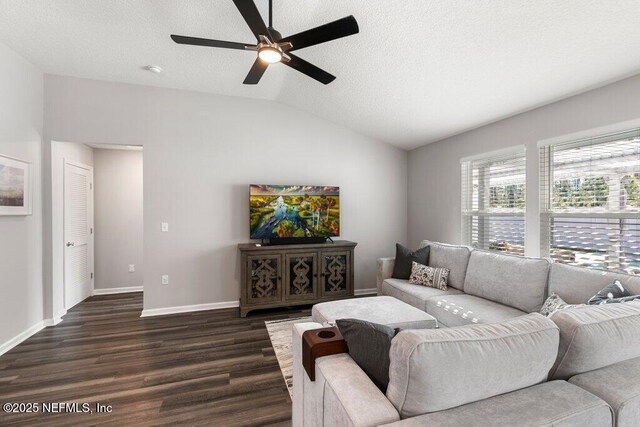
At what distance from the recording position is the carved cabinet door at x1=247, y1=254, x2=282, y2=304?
3.73m

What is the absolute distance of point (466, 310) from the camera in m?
2.66

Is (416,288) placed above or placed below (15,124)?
below

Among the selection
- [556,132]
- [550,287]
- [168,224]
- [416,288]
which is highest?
[556,132]

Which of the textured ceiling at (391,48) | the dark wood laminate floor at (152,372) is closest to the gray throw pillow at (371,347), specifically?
the dark wood laminate floor at (152,372)

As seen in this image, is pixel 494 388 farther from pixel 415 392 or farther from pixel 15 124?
pixel 15 124

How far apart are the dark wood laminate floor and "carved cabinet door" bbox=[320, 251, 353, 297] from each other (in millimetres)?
998

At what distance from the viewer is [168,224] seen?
12.7 feet

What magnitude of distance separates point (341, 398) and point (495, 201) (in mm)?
3463

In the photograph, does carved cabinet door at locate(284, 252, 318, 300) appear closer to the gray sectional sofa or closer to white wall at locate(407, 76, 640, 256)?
white wall at locate(407, 76, 640, 256)

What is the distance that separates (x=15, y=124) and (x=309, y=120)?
3.37 m

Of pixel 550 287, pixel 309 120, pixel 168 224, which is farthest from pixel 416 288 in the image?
pixel 168 224

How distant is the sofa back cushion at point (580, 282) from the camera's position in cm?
203

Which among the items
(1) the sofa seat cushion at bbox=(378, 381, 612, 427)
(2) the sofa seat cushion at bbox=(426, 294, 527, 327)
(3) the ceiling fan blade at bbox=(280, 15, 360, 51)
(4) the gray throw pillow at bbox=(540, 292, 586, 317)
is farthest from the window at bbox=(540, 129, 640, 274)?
(3) the ceiling fan blade at bbox=(280, 15, 360, 51)

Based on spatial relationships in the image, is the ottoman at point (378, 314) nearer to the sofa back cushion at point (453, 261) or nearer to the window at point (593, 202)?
the sofa back cushion at point (453, 261)
